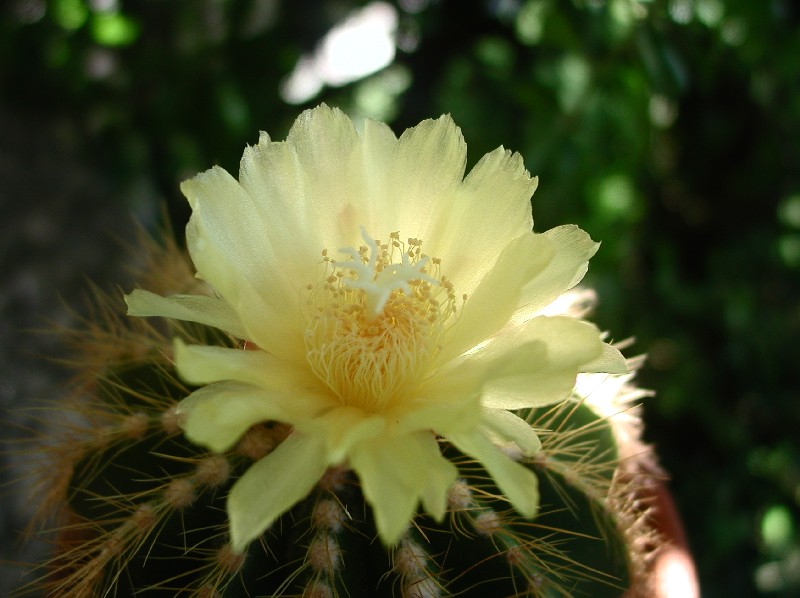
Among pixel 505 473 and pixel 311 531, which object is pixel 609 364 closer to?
pixel 505 473

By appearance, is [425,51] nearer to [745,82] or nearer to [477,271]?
[745,82]

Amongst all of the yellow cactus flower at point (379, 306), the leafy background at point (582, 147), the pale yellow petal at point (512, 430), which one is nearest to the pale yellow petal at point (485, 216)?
the yellow cactus flower at point (379, 306)

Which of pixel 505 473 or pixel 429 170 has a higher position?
pixel 429 170

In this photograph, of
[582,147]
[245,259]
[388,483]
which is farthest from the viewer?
[582,147]

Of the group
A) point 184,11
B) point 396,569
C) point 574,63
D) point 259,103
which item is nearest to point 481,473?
point 396,569

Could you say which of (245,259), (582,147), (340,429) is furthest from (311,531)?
(582,147)

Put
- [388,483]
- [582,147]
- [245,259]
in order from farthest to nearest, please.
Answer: [582,147], [245,259], [388,483]

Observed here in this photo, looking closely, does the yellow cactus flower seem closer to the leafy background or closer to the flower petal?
the flower petal
